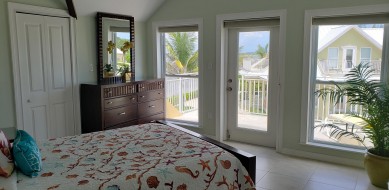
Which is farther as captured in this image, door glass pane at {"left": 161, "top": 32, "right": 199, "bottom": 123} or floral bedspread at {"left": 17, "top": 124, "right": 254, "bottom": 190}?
door glass pane at {"left": 161, "top": 32, "right": 199, "bottom": 123}

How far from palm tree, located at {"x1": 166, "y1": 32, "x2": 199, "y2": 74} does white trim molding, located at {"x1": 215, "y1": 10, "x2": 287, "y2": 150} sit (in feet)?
1.79

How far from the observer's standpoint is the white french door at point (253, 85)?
4.47m

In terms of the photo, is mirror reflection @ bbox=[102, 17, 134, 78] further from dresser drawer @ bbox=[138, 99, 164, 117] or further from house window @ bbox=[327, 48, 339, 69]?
house window @ bbox=[327, 48, 339, 69]

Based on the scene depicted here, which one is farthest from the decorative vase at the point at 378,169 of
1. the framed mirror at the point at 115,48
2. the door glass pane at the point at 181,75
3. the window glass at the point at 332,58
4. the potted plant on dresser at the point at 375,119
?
the framed mirror at the point at 115,48

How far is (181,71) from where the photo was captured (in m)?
5.32

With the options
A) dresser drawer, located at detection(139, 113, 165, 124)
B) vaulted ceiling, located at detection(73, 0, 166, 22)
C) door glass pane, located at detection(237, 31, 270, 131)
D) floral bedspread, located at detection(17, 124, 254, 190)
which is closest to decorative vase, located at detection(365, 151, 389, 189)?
door glass pane, located at detection(237, 31, 270, 131)

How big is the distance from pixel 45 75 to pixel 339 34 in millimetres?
3833

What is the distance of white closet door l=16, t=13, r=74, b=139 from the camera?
147 inches

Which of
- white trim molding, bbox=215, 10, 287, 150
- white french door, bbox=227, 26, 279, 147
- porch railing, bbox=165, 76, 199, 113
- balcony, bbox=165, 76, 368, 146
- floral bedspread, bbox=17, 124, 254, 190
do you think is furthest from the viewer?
porch railing, bbox=165, 76, 199, 113

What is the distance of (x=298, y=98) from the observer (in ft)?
13.5

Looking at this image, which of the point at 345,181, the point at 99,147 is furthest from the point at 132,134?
the point at 345,181

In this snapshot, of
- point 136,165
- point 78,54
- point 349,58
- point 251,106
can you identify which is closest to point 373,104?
point 349,58

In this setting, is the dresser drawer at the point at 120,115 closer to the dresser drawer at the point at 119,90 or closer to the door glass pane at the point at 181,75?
the dresser drawer at the point at 119,90

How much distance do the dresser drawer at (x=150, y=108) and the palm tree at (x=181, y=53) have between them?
646mm
